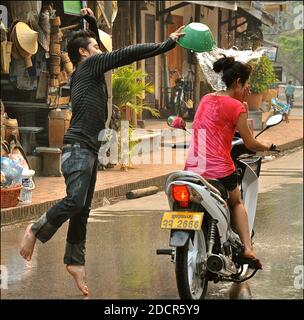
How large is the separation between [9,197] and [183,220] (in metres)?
4.17

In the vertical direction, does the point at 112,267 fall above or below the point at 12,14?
below

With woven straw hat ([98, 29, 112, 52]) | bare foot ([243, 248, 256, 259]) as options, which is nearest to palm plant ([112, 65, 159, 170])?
woven straw hat ([98, 29, 112, 52])

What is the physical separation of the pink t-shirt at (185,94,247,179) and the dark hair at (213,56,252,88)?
7.3 inches

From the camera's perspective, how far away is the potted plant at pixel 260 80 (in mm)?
25547

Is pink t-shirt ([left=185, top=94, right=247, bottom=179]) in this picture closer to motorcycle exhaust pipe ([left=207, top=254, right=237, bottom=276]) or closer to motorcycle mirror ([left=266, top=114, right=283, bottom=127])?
motorcycle mirror ([left=266, top=114, right=283, bottom=127])

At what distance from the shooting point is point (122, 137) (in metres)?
13.7

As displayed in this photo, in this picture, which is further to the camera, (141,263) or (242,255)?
(141,263)

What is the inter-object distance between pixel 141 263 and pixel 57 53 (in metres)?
5.74

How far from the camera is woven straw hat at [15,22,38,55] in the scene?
11.9 meters

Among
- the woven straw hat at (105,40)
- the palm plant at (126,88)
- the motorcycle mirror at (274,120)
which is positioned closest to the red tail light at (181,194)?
the motorcycle mirror at (274,120)

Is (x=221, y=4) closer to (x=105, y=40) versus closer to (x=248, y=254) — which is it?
(x=105, y=40)

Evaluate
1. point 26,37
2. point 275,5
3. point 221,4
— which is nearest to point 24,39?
point 26,37

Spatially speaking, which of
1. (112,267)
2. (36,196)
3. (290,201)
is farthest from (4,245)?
(290,201)
